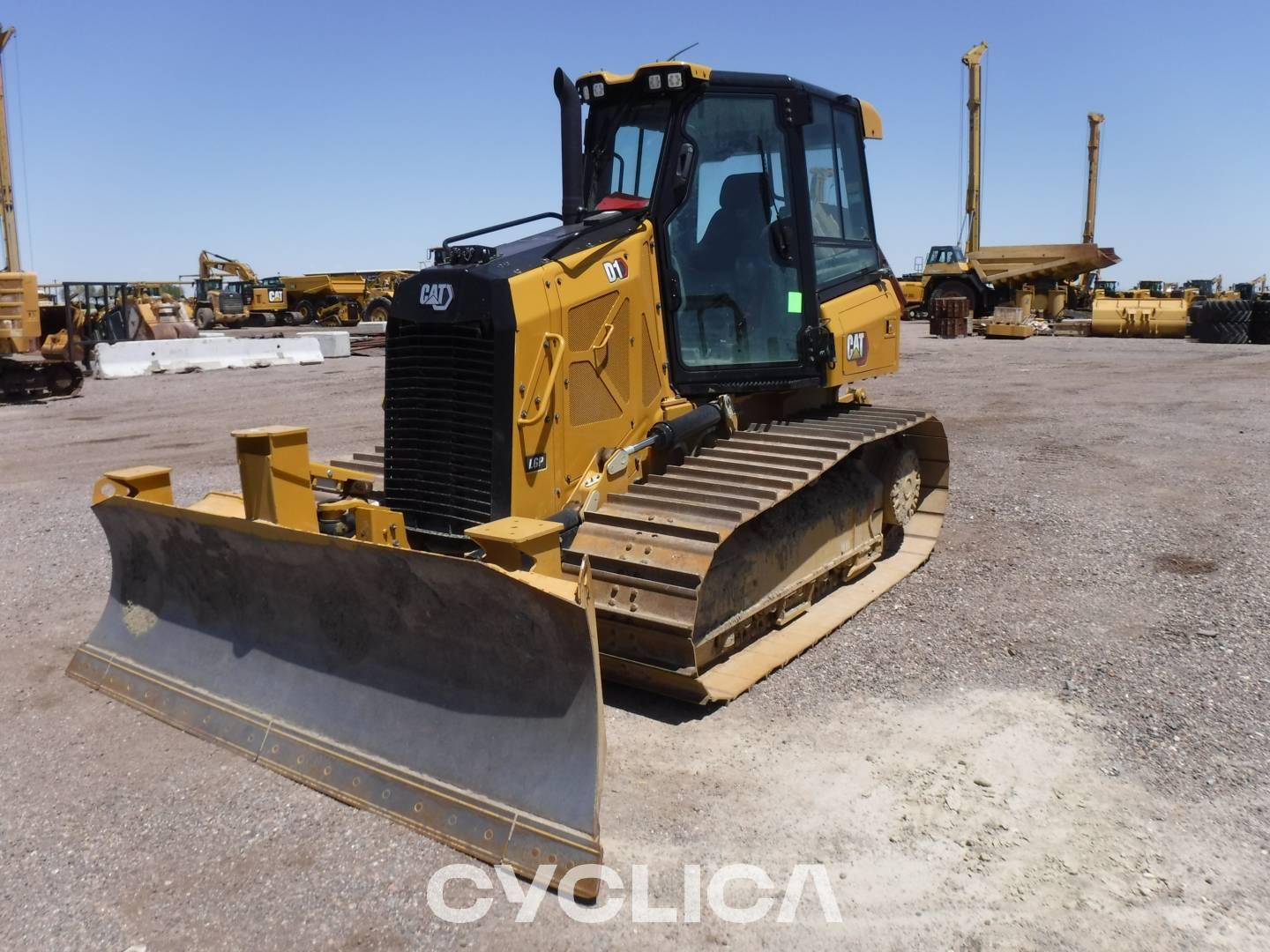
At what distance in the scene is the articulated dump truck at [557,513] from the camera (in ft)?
12.6

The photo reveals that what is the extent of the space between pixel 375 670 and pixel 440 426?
1206 millimetres

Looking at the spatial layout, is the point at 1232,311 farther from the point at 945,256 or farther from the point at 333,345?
the point at 333,345

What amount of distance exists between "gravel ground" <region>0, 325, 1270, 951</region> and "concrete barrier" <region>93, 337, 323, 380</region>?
15.0m

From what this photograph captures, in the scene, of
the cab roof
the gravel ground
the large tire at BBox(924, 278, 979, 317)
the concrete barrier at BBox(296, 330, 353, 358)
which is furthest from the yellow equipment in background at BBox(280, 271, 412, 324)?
the cab roof

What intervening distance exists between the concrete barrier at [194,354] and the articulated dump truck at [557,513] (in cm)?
1751

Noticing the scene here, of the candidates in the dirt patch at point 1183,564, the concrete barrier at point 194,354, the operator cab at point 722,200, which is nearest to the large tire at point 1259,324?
the dirt patch at point 1183,564

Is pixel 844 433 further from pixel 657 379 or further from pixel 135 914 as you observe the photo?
pixel 135 914

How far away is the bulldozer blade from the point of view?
3.63m

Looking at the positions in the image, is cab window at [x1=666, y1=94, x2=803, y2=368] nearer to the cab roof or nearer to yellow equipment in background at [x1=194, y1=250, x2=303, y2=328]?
the cab roof

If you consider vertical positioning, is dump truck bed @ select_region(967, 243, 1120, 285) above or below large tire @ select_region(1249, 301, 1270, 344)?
above

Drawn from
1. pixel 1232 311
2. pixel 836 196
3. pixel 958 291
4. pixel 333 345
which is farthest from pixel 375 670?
pixel 958 291

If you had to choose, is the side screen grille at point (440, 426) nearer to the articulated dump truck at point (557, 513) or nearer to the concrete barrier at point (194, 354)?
the articulated dump truck at point (557, 513)

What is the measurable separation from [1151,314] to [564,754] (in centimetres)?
2945

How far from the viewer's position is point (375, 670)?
14.0 feet
